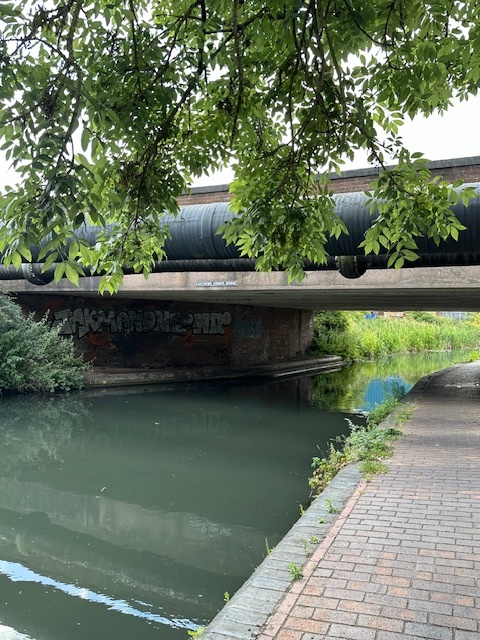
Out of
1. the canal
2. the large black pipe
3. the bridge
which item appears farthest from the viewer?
the bridge

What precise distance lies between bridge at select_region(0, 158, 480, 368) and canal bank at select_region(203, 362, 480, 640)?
2284 mm

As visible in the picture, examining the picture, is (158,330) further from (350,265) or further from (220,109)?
(220,109)

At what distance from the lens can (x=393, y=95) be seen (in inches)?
128

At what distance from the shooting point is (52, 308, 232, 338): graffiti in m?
16.9

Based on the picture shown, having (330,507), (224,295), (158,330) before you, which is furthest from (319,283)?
(158,330)

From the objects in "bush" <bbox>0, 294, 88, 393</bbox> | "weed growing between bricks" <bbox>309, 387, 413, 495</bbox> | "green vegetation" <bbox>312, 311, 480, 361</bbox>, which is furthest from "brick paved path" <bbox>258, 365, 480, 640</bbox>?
"green vegetation" <bbox>312, 311, 480, 361</bbox>

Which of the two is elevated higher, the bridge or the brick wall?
the brick wall

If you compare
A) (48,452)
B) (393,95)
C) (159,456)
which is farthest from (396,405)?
(393,95)

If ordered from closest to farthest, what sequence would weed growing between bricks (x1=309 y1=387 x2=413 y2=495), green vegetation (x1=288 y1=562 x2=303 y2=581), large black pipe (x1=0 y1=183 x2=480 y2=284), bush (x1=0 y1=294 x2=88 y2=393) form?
green vegetation (x1=288 y1=562 x2=303 y2=581) < large black pipe (x1=0 y1=183 x2=480 y2=284) < weed growing between bricks (x1=309 y1=387 x2=413 y2=495) < bush (x1=0 y1=294 x2=88 y2=393)

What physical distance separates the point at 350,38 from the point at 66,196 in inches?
64.1

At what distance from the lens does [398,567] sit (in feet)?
10.6

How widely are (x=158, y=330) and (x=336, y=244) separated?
13.0 meters

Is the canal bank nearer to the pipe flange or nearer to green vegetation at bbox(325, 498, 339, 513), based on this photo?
green vegetation at bbox(325, 498, 339, 513)

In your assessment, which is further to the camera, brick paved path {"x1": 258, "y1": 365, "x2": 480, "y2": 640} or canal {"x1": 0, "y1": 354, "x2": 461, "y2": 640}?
canal {"x1": 0, "y1": 354, "x2": 461, "y2": 640}
